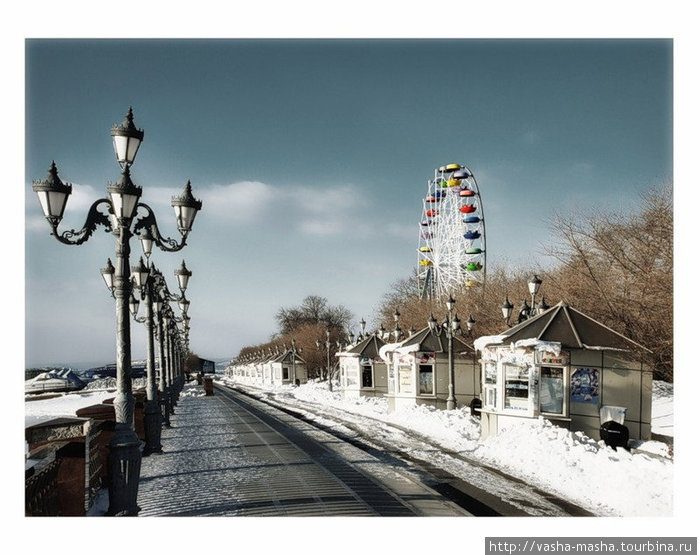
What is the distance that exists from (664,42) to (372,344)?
25.5 m

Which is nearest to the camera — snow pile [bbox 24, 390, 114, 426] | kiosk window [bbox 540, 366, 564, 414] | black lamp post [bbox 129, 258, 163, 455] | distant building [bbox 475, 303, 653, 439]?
black lamp post [bbox 129, 258, 163, 455]

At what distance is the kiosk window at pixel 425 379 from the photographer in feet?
76.1

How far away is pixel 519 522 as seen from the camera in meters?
8.03

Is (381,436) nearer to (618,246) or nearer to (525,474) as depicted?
(525,474)

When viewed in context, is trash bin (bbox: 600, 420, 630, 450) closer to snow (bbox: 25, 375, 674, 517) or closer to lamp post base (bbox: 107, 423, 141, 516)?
snow (bbox: 25, 375, 674, 517)

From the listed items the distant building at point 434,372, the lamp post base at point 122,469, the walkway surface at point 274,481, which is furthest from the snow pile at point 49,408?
the distant building at point 434,372

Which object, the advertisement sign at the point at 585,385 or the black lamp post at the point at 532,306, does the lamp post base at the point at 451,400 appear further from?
the advertisement sign at the point at 585,385

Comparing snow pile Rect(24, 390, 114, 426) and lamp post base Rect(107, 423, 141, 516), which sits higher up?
lamp post base Rect(107, 423, 141, 516)

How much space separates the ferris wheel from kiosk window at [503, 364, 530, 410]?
757 inches

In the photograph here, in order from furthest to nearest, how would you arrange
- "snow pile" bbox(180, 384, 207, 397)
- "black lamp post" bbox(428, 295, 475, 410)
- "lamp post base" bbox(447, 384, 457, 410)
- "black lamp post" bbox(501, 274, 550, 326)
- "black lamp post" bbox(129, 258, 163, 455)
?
"snow pile" bbox(180, 384, 207, 397) < "lamp post base" bbox(447, 384, 457, 410) < "black lamp post" bbox(428, 295, 475, 410) < "black lamp post" bbox(501, 274, 550, 326) < "black lamp post" bbox(129, 258, 163, 455)

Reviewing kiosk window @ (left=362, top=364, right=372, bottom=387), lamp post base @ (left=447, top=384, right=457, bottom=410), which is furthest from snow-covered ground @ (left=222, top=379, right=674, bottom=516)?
kiosk window @ (left=362, top=364, right=372, bottom=387)

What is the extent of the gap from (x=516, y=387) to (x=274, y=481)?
7.05 metres

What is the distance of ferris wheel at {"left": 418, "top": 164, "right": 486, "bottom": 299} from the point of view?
36.7 metres

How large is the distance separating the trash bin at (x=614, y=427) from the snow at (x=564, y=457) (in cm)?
27
